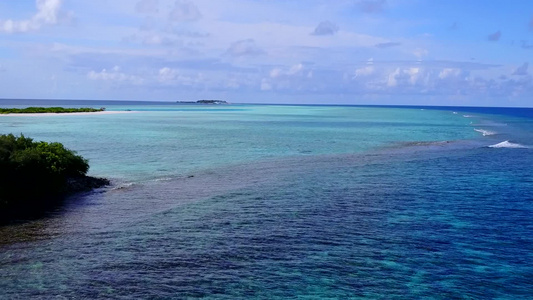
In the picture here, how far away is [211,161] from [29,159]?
26509 mm

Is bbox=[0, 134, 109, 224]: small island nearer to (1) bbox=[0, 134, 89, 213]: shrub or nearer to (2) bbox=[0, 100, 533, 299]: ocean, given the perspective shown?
(1) bbox=[0, 134, 89, 213]: shrub

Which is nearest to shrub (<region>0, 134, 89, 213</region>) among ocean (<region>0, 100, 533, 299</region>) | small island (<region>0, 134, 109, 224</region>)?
small island (<region>0, 134, 109, 224</region>)

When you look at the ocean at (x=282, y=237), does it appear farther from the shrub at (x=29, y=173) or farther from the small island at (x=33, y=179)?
the shrub at (x=29, y=173)

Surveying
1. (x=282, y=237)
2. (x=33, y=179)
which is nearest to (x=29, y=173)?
(x=33, y=179)

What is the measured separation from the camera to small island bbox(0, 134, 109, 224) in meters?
35.3

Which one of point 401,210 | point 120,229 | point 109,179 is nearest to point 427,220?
point 401,210

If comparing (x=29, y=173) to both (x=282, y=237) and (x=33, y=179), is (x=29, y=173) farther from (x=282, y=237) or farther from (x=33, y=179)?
(x=282, y=237)

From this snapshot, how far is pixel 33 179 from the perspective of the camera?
38281 millimetres

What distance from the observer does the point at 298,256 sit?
2536 centimetres

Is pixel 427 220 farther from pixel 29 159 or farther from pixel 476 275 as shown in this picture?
pixel 29 159

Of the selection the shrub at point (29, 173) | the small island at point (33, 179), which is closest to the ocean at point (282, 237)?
the small island at point (33, 179)

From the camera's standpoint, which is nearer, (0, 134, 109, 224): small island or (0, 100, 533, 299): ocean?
(0, 100, 533, 299): ocean

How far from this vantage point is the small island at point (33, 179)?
3528 cm

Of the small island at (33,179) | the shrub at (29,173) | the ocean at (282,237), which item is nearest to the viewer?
the ocean at (282,237)
